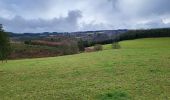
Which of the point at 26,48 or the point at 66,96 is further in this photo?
the point at 26,48

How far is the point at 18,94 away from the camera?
21625 mm

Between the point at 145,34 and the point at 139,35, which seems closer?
the point at 145,34

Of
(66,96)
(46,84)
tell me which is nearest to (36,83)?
(46,84)

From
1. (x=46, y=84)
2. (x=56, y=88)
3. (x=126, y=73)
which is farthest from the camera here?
(x=126, y=73)

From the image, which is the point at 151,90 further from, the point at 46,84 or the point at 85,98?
the point at 46,84

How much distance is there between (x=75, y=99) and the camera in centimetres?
1925

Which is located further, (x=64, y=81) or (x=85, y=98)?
(x=64, y=81)

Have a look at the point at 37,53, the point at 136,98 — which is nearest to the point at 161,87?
the point at 136,98

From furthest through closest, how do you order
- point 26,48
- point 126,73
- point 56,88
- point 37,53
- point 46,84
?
point 26,48 → point 37,53 → point 126,73 → point 46,84 → point 56,88

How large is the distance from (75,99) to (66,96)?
103 centimetres

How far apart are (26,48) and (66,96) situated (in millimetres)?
118605

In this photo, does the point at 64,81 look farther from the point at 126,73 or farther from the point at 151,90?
the point at 151,90

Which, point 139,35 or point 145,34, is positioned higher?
point 145,34

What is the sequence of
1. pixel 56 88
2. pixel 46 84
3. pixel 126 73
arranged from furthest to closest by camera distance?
pixel 126 73 < pixel 46 84 < pixel 56 88
